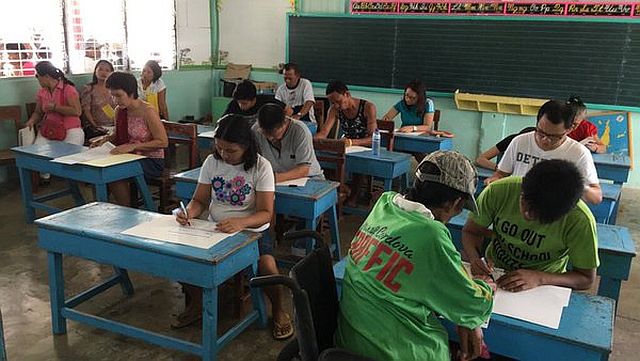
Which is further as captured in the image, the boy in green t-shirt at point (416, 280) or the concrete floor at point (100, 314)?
the concrete floor at point (100, 314)

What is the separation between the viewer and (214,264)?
6.52 feet

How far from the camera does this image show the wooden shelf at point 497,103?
19.9ft

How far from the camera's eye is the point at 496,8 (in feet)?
19.8

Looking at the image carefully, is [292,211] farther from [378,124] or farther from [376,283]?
[378,124]

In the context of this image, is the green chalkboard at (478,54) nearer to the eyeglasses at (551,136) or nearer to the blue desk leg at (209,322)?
the eyeglasses at (551,136)

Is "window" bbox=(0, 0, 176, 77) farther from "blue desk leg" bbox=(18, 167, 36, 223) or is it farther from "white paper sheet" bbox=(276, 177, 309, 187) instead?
"white paper sheet" bbox=(276, 177, 309, 187)

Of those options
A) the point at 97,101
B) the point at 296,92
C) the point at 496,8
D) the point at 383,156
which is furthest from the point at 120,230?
the point at 496,8

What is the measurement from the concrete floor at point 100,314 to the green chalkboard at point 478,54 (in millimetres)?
2773

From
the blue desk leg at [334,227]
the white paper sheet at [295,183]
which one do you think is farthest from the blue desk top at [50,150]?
the blue desk leg at [334,227]

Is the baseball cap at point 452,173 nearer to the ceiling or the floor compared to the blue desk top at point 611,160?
A: nearer to the ceiling

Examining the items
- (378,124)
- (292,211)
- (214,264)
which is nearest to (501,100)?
(378,124)

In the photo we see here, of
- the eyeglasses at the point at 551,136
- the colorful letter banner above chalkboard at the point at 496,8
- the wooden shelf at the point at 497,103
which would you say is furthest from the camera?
the wooden shelf at the point at 497,103

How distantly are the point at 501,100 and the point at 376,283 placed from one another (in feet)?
17.5

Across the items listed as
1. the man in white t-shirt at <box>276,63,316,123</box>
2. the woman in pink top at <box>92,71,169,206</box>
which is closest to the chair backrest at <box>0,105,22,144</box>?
the woman in pink top at <box>92,71,169,206</box>
